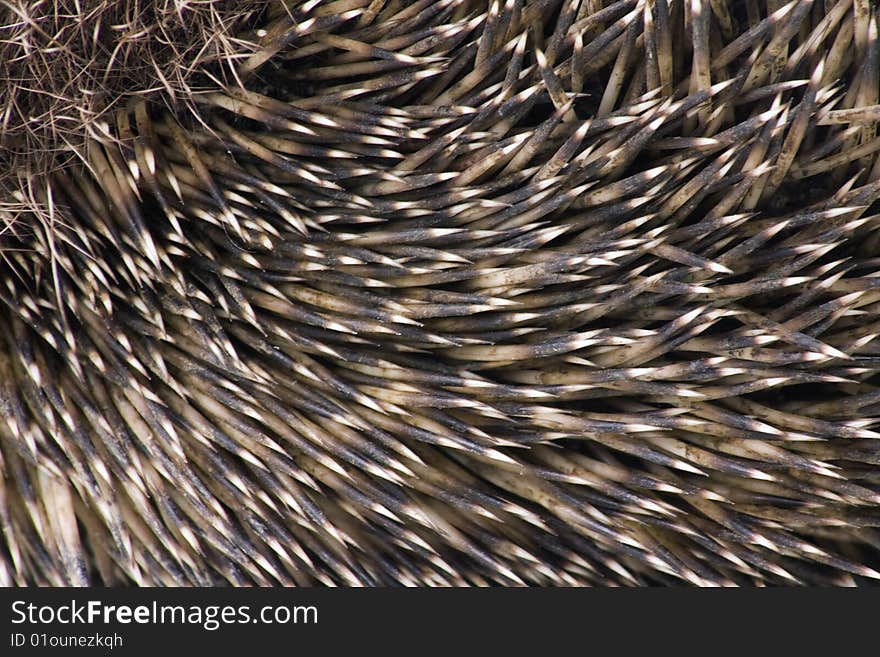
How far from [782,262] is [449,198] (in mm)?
437

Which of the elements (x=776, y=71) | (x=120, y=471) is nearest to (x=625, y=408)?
(x=776, y=71)

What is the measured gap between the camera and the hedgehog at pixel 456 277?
1.17m

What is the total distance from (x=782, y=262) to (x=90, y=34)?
96 centimetres

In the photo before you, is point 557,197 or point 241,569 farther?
point 241,569

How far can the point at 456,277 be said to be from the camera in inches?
46.6

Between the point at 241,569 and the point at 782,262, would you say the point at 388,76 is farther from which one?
the point at 241,569

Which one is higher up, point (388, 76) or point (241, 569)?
point (388, 76)

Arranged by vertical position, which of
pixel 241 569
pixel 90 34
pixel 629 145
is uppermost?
pixel 90 34

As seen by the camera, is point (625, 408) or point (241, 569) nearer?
point (625, 408)

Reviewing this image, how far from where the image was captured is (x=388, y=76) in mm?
1202

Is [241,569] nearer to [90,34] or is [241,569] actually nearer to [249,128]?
[249,128]

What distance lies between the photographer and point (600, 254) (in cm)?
116

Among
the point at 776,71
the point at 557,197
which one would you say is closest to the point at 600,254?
the point at 557,197

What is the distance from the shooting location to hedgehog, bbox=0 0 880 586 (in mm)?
1165
